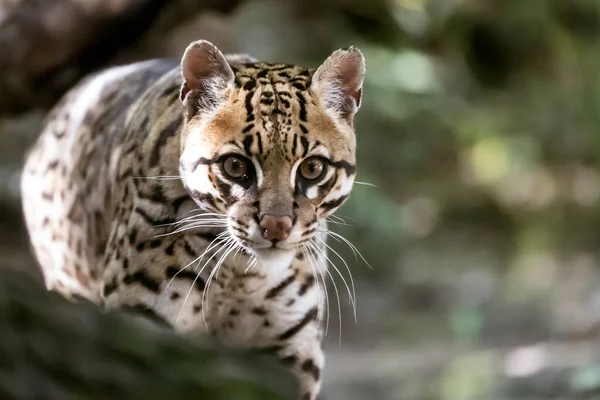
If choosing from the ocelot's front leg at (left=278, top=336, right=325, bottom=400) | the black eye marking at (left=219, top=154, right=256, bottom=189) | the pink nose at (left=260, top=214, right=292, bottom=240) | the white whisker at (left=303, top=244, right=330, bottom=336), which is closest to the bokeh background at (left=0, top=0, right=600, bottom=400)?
the white whisker at (left=303, top=244, right=330, bottom=336)

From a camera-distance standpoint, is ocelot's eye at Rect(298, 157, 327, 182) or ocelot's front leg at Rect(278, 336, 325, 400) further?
ocelot's front leg at Rect(278, 336, 325, 400)

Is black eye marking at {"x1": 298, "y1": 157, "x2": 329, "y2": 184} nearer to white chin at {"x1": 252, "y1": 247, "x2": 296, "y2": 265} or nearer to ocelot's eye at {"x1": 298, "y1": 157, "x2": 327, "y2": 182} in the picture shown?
ocelot's eye at {"x1": 298, "y1": 157, "x2": 327, "y2": 182}

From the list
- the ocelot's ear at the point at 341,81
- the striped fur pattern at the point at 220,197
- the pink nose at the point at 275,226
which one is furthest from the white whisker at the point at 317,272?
the ocelot's ear at the point at 341,81

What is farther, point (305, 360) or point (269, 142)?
point (305, 360)

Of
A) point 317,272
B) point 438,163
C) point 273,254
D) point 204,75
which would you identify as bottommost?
point 273,254

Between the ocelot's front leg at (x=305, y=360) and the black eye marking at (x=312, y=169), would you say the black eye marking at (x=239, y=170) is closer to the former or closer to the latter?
the black eye marking at (x=312, y=169)

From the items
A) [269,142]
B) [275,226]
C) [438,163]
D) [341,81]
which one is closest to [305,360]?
[275,226]

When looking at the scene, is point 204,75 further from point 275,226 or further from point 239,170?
point 275,226

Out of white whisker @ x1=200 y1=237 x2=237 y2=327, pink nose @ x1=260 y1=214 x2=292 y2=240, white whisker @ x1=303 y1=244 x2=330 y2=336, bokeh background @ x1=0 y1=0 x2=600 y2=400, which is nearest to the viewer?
pink nose @ x1=260 y1=214 x2=292 y2=240

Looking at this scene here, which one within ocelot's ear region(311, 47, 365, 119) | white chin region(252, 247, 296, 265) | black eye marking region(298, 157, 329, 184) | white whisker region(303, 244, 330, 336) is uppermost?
ocelot's ear region(311, 47, 365, 119)
